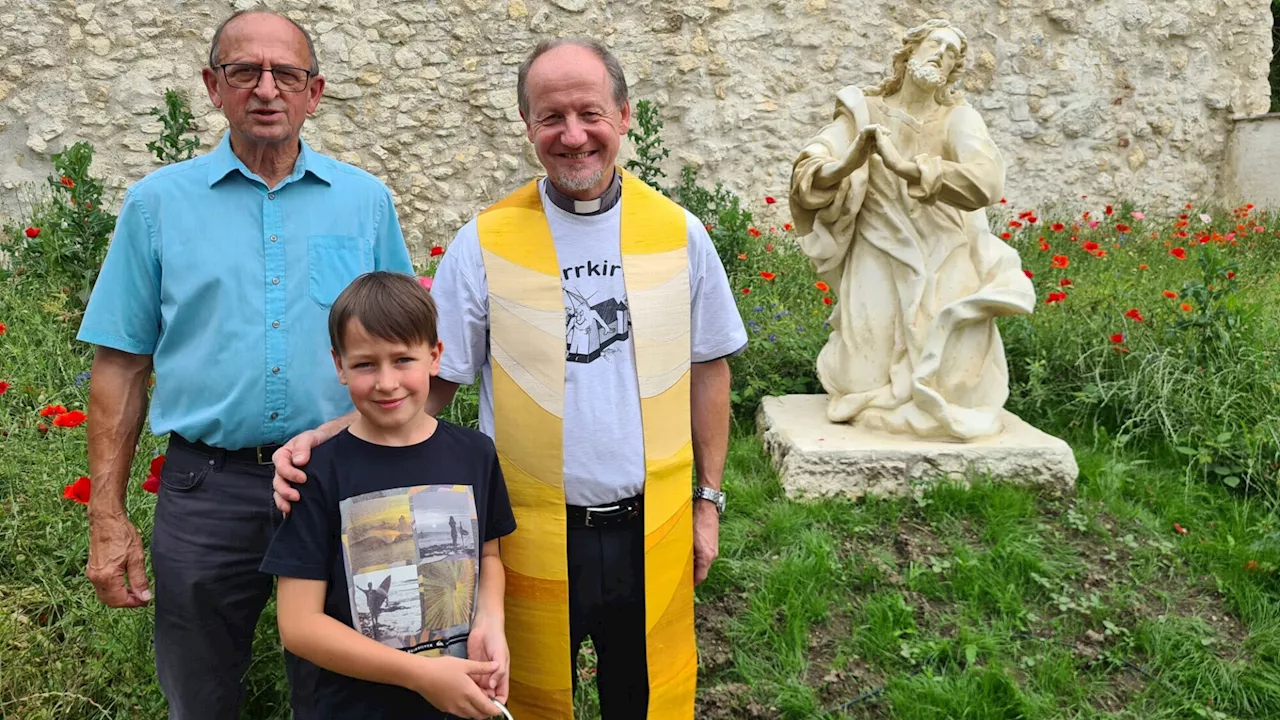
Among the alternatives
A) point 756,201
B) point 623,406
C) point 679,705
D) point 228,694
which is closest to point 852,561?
point 679,705

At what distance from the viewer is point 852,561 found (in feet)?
10.9

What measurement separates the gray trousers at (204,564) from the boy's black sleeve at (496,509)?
506mm

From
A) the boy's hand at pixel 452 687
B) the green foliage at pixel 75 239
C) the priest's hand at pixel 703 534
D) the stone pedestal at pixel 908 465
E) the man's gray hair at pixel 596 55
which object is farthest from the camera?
the green foliage at pixel 75 239

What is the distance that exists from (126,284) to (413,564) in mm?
868

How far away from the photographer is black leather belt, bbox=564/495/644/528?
182 cm

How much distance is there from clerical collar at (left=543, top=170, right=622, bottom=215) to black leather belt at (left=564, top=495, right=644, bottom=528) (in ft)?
1.98

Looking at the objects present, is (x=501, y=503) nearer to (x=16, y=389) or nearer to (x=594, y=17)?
(x=16, y=389)

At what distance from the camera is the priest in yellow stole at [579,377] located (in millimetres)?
1781

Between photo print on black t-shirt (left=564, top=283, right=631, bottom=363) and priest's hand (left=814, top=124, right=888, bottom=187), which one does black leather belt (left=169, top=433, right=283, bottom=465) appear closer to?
photo print on black t-shirt (left=564, top=283, right=631, bottom=363)

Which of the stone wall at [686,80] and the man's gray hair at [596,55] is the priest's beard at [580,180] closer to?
the man's gray hair at [596,55]

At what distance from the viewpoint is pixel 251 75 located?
1765 millimetres

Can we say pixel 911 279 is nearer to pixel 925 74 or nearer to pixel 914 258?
pixel 914 258

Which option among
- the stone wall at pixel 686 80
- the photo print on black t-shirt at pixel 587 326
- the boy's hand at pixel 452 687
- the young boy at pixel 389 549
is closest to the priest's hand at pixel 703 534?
the photo print on black t-shirt at pixel 587 326

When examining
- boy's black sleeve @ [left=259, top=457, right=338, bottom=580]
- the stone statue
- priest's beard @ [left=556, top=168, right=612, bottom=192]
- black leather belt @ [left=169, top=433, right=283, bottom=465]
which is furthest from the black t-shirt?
the stone statue
